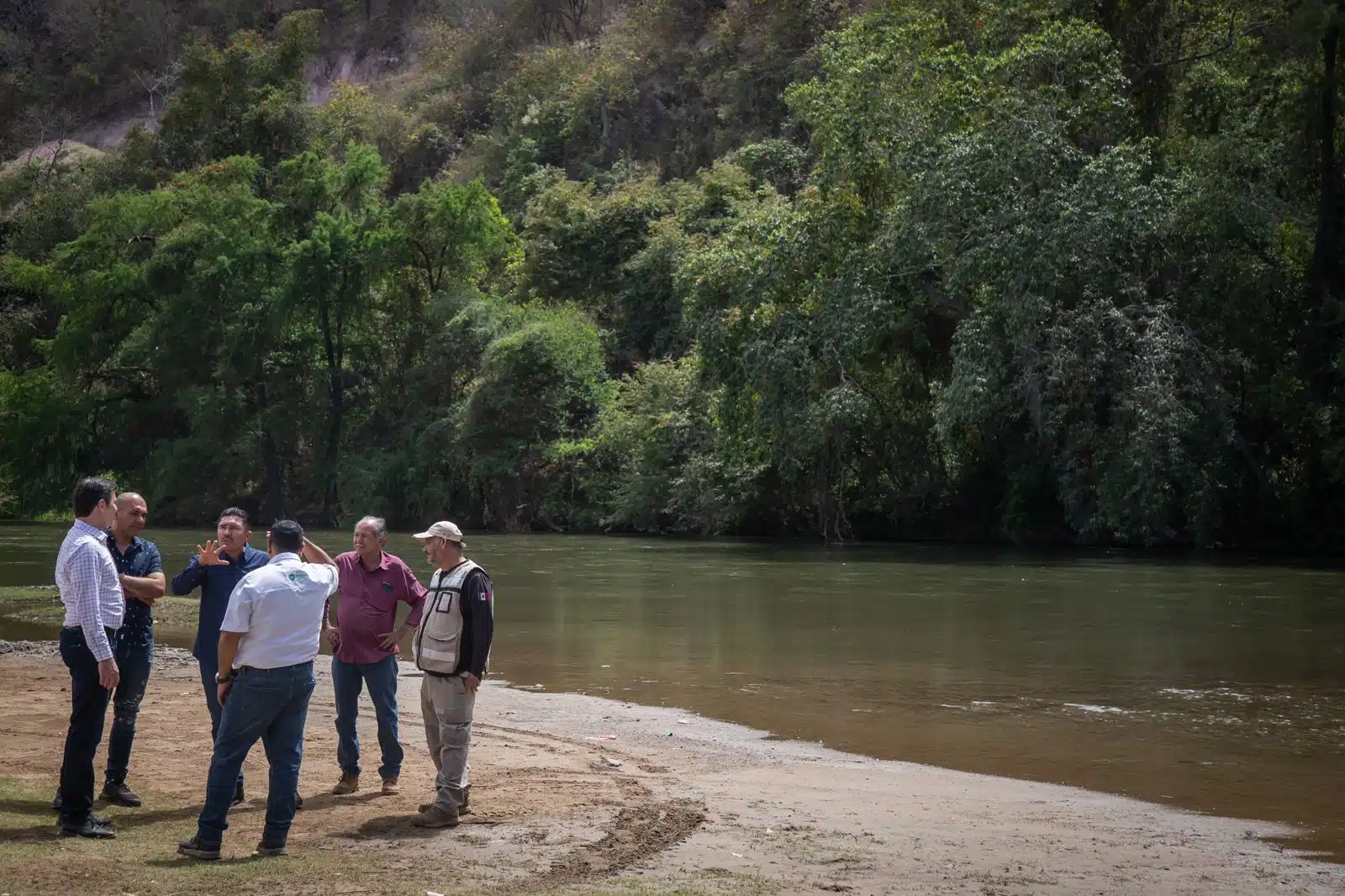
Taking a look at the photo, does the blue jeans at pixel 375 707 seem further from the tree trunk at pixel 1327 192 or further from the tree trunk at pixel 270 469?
the tree trunk at pixel 270 469

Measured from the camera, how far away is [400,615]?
20781 mm

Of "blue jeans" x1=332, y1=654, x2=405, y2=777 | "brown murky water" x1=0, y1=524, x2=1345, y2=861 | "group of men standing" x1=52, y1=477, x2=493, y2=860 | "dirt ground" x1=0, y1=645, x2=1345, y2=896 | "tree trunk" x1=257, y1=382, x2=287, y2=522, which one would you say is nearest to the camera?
"dirt ground" x1=0, y1=645, x2=1345, y2=896

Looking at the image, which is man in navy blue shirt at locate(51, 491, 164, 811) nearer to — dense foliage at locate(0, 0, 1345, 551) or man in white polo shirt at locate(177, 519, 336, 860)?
man in white polo shirt at locate(177, 519, 336, 860)

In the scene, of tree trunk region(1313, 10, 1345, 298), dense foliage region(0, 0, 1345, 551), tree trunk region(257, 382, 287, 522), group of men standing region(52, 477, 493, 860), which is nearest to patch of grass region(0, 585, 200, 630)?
group of men standing region(52, 477, 493, 860)

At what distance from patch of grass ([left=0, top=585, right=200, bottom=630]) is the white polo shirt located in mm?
11053

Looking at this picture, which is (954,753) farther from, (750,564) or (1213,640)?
(750,564)

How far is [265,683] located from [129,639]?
1462 mm

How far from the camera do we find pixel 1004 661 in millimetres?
15727

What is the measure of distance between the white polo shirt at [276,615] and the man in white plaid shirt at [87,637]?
69 cm

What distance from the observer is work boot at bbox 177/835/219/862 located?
23.7ft

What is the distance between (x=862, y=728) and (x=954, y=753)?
113 cm

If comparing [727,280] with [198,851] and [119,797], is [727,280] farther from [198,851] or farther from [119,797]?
[198,851]

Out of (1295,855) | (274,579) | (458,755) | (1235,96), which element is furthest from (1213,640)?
(1235,96)

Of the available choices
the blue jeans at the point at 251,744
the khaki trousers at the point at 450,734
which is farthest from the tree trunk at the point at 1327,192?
the blue jeans at the point at 251,744
